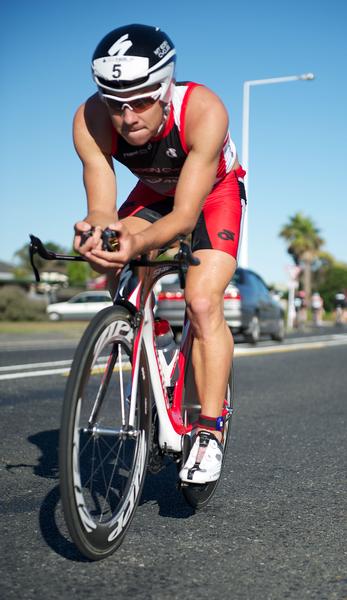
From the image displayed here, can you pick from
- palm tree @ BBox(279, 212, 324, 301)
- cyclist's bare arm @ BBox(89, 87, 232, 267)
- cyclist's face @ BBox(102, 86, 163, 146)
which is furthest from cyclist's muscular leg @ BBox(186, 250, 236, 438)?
palm tree @ BBox(279, 212, 324, 301)

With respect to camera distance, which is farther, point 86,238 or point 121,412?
point 121,412

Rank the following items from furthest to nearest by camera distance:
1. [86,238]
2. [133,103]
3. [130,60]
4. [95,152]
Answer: [95,152] → [133,103] → [130,60] → [86,238]

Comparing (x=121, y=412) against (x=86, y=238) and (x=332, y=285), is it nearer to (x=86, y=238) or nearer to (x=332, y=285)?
(x=86, y=238)

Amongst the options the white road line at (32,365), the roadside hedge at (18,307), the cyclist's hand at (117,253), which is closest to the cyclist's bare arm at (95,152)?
the cyclist's hand at (117,253)

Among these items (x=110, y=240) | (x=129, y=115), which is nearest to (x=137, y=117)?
(x=129, y=115)

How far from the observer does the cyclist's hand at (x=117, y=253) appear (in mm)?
2641

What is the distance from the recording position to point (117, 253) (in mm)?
2656

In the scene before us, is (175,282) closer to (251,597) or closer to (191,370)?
(191,370)

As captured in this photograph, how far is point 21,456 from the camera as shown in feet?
15.0

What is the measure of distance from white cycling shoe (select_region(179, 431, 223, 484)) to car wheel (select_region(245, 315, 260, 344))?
41.5 ft

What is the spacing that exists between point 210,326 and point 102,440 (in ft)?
2.63

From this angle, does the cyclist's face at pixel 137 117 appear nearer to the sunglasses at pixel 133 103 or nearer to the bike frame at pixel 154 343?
the sunglasses at pixel 133 103

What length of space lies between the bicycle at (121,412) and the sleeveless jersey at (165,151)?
1.30 ft

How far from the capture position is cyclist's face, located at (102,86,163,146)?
9.78 feet
